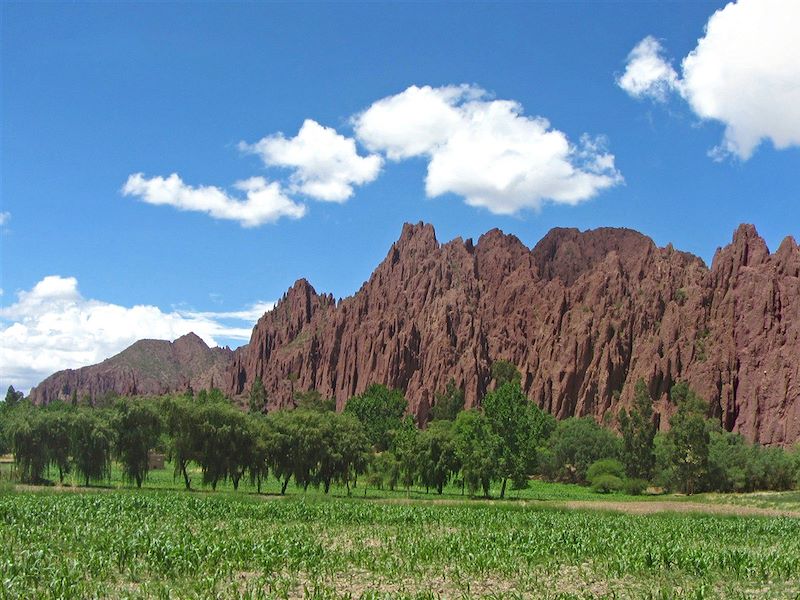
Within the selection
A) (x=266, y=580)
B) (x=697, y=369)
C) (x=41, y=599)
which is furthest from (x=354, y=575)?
(x=697, y=369)

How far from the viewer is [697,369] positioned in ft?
504

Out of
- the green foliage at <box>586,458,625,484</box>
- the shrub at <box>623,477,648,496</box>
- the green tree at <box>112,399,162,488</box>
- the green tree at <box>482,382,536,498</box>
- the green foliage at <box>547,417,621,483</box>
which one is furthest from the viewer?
the green foliage at <box>547,417,621,483</box>

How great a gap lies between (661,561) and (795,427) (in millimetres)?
122617

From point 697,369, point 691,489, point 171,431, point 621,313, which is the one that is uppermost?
point 621,313

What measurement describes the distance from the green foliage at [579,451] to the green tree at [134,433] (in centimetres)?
7240

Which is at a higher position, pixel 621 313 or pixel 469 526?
pixel 621 313

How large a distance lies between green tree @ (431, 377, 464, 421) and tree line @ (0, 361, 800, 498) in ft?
215

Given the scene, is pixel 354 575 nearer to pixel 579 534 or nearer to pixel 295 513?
pixel 579 534

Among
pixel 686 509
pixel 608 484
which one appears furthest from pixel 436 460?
pixel 608 484

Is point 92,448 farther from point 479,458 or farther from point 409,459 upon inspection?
point 479,458

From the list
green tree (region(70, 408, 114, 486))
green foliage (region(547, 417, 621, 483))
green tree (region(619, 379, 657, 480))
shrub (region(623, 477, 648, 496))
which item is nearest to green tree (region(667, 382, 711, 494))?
shrub (region(623, 477, 648, 496))

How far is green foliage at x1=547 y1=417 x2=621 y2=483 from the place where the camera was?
11156 cm

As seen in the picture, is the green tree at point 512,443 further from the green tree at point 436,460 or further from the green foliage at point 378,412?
the green foliage at point 378,412

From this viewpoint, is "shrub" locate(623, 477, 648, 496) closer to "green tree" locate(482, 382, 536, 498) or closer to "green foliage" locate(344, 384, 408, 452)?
"green tree" locate(482, 382, 536, 498)
